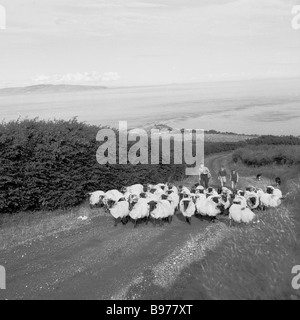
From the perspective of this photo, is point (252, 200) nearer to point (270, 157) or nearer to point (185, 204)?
point (185, 204)

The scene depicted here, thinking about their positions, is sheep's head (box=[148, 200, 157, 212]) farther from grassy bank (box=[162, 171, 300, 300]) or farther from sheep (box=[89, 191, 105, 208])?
grassy bank (box=[162, 171, 300, 300])

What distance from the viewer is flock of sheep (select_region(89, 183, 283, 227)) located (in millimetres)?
15086

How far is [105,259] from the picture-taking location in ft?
39.5

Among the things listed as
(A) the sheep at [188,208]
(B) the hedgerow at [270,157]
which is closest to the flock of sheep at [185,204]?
(A) the sheep at [188,208]

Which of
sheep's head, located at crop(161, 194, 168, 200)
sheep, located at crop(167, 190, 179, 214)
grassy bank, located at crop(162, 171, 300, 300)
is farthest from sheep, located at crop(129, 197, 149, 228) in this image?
grassy bank, located at crop(162, 171, 300, 300)

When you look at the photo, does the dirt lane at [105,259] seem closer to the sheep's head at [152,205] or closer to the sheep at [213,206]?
the sheep at [213,206]

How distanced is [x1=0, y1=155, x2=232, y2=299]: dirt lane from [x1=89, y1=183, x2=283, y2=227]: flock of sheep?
0.54 m

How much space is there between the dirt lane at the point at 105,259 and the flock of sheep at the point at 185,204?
54 centimetres

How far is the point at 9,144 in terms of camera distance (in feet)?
52.5
